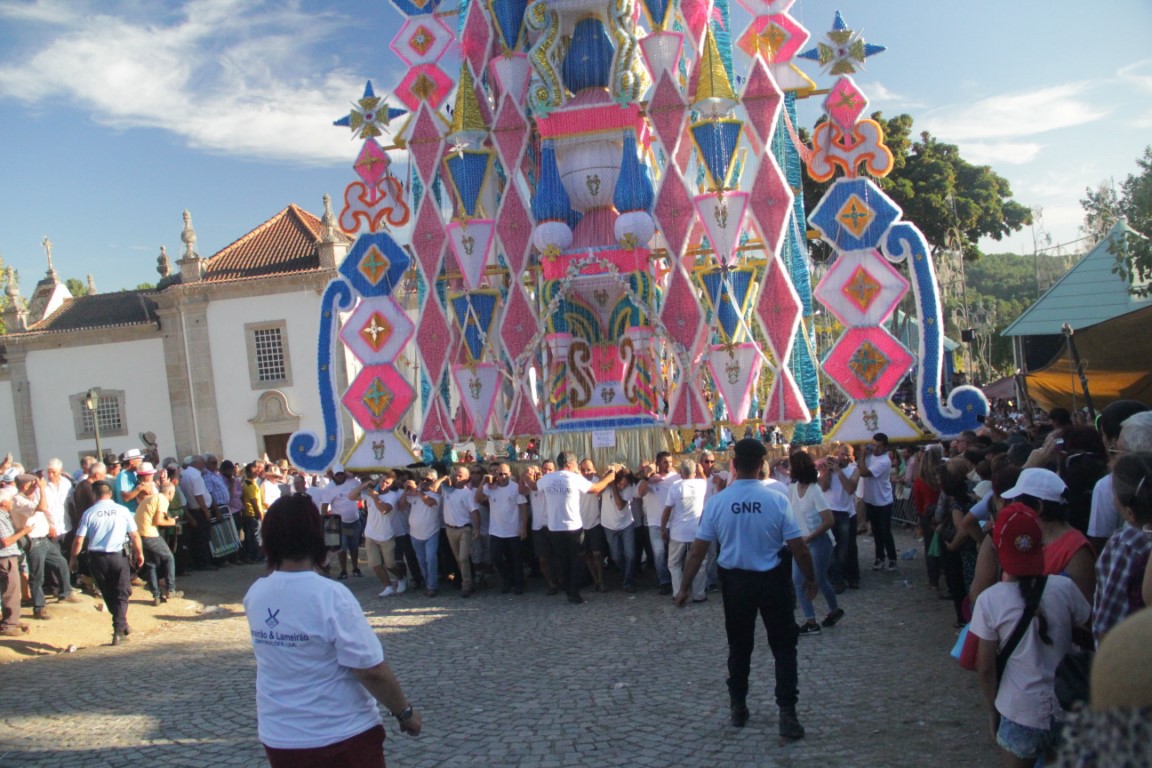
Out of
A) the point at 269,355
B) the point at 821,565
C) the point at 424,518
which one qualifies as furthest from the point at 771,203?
the point at 269,355

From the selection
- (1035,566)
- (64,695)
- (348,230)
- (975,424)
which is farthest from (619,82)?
(1035,566)

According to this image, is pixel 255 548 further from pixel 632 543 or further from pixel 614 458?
pixel 632 543

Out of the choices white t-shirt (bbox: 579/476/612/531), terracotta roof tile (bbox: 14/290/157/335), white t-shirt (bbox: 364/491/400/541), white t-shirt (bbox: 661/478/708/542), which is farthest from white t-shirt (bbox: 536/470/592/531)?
terracotta roof tile (bbox: 14/290/157/335)

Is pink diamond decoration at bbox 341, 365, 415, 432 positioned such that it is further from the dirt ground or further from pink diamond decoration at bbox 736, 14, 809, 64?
pink diamond decoration at bbox 736, 14, 809, 64

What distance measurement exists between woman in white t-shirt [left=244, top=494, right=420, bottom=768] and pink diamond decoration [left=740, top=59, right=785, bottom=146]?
12129 millimetres

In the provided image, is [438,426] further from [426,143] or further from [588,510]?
[588,510]

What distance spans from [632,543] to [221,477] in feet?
24.8

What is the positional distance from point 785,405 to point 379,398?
21.7 feet

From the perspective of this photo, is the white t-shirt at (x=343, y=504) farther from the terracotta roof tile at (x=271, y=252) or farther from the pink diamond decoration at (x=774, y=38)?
the terracotta roof tile at (x=271, y=252)

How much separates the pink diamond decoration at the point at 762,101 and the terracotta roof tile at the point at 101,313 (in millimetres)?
27265

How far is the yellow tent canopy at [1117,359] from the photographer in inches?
375

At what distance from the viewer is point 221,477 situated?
15203mm

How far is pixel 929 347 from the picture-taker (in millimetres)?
13695

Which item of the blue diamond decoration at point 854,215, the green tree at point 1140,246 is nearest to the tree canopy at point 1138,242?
the green tree at point 1140,246
